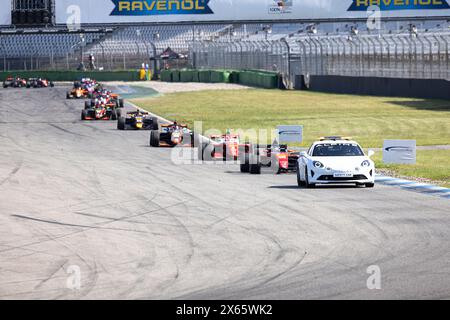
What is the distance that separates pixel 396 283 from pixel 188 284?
85.3 inches

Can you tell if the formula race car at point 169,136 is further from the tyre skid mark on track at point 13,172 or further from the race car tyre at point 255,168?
the race car tyre at point 255,168

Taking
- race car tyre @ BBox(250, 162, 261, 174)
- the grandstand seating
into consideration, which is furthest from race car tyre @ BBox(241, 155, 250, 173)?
the grandstand seating

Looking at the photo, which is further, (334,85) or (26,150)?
(334,85)

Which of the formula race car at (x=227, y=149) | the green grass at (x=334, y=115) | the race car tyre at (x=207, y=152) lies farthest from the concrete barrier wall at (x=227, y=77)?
the race car tyre at (x=207, y=152)

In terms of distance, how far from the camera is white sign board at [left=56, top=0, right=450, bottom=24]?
7588 cm

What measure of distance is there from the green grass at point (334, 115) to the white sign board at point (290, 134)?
37 centimetres

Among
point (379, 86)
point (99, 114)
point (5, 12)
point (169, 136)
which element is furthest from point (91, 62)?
point (169, 136)

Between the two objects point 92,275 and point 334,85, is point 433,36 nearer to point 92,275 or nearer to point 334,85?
point 334,85

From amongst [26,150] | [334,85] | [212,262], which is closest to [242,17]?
[334,85]

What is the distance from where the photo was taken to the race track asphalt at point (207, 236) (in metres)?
11.5

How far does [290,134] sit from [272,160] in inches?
320

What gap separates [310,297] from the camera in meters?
10.7

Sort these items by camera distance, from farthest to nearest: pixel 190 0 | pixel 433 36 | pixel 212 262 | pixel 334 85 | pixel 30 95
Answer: pixel 190 0, pixel 30 95, pixel 334 85, pixel 433 36, pixel 212 262

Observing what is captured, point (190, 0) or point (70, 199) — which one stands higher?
point (190, 0)
